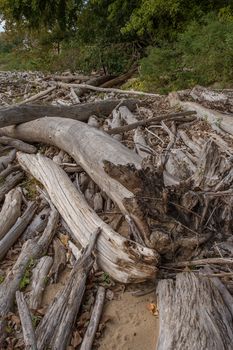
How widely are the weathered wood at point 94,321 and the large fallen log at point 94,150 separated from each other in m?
0.63

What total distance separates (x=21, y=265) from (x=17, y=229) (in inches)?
27.2

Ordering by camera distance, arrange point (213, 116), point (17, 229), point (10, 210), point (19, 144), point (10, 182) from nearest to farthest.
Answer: point (17, 229) < point (10, 210) < point (10, 182) < point (19, 144) < point (213, 116)

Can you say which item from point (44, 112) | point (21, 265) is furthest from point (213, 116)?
point (21, 265)

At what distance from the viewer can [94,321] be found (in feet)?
9.77

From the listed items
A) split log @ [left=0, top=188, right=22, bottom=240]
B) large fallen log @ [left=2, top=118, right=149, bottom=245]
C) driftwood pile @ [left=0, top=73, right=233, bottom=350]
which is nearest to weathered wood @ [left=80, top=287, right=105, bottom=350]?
driftwood pile @ [left=0, top=73, right=233, bottom=350]

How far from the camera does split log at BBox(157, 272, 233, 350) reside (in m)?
2.42

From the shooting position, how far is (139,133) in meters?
6.23

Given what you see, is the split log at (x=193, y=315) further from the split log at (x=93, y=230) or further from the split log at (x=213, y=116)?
the split log at (x=213, y=116)

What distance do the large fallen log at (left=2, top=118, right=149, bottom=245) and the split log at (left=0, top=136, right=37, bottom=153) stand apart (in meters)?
0.13

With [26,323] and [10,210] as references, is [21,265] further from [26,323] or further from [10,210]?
[10,210]

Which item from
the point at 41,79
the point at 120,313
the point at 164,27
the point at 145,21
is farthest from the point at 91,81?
the point at 120,313

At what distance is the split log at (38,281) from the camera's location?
3.24 metres

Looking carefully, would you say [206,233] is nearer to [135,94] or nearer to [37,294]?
[37,294]

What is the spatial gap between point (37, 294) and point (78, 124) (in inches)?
117
